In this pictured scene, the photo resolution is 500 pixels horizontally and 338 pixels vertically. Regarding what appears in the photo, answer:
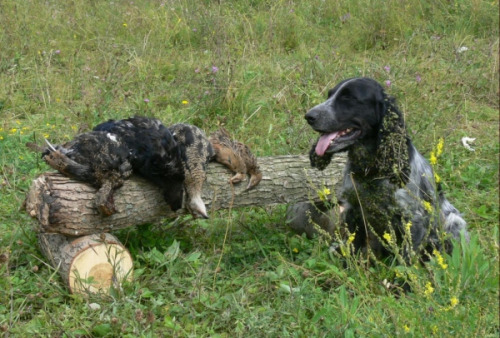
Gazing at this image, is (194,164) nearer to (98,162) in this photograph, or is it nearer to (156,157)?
(156,157)

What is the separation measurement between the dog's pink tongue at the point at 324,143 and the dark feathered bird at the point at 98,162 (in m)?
1.45

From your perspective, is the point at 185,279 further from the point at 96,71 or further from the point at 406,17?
the point at 406,17

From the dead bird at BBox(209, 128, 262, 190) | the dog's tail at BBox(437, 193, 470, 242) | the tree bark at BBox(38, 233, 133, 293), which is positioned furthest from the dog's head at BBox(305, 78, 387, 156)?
the tree bark at BBox(38, 233, 133, 293)

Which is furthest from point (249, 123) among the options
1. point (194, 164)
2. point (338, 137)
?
point (338, 137)

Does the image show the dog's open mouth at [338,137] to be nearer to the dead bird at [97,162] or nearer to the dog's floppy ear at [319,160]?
the dog's floppy ear at [319,160]

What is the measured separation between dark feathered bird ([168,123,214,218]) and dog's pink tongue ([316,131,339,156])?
0.87m

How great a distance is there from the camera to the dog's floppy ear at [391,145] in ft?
17.0

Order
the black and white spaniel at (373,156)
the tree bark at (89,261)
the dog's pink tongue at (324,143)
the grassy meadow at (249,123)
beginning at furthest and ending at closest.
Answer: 1. the dog's pink tongue at (324,143)
2. the black and white spaniel at (373,156)
3. the tree bark at (89,261)
4. the grassy meadow at (249,123)

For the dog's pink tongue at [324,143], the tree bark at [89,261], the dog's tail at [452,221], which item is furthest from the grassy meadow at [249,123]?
the dog's pink tongue at [324,143]

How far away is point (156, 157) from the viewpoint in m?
5.35

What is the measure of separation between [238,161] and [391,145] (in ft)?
4.11

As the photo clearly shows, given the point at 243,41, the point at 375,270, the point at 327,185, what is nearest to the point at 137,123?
the point at 327,185

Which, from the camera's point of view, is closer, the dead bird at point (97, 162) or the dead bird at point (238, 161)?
the dead bird at point (97, 162)

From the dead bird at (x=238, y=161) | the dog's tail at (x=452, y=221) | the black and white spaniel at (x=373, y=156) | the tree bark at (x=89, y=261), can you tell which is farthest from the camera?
the dead bird at (x=238, y=161)
